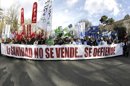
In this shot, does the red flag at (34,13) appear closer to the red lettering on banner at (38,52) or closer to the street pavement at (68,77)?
the red lettering on banner at (38,52)

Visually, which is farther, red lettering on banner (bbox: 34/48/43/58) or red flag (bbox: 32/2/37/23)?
red flag (bbox: 32/2/37/23)

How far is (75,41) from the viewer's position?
26.2 metres

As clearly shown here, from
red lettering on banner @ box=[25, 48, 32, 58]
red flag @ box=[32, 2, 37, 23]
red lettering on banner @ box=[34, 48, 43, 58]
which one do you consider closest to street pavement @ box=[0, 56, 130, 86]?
red lettering on banner @ box=[34, 48, 43, 58]

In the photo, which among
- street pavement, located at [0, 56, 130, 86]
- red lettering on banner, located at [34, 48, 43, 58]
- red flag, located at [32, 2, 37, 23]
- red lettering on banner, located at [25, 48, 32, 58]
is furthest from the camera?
red flag, located at [32, 2, 37, 23]

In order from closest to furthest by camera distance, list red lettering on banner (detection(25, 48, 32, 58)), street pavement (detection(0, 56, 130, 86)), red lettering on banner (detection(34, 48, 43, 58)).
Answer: street pavement (detection(0, 56, 130, 86)), red lettering on banner (detection(34, 48, 43, 58)), red lettering on banner (detection(25, 48, 32, 58))

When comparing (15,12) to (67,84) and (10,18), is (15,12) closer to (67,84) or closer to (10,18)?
A: (10,18)

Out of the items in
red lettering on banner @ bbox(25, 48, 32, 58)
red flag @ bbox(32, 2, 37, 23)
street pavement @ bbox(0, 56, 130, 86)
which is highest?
red flag @ bbox(32, 2, 37, 23)

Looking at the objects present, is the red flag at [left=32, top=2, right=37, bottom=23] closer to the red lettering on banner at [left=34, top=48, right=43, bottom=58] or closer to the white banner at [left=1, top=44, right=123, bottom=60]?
the white banner at [left=1, top=44, right=123, bottom=60]

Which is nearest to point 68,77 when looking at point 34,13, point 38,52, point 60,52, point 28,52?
point 60,52

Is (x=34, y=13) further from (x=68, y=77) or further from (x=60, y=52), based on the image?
(x=68, y=77)

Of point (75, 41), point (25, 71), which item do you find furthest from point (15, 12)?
point (25, 71)

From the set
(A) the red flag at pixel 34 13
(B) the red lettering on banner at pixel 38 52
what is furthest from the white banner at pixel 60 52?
(A) the red flag at pixel 34 13

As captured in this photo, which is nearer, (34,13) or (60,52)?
(60,52)

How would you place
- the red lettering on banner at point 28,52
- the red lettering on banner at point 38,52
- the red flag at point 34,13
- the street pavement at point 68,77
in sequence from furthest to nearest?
1. the red flag at point 34,13
2. the red lettering on banner at point 28,52
3. the red lettering on banner at point 38,52
4. the street pavement at point 68,77
